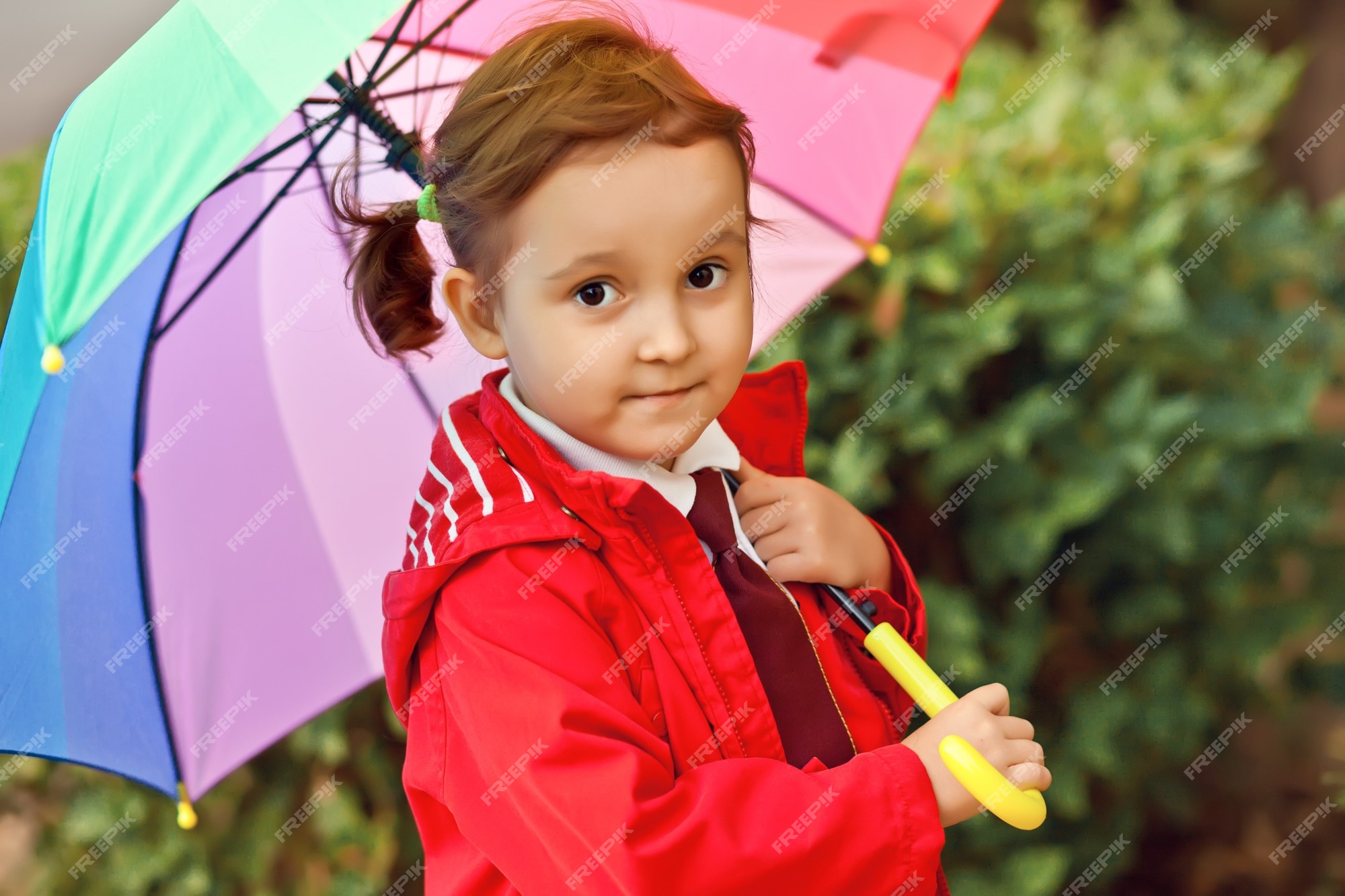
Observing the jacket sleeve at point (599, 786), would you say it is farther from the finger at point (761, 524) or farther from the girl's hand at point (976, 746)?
the finger at point (761, 524)

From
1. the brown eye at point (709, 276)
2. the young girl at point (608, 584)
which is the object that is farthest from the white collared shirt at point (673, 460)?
the brown eye at point (709, 276)

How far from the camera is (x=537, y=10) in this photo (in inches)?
66.7

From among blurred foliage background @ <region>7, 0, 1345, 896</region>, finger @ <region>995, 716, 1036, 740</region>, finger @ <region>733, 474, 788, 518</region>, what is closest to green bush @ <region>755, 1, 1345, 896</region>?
blurred foliage background @ <region>7, 0, 1345, 896</region>

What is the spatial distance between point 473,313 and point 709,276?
28 centimetres

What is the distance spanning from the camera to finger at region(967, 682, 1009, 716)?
1.47 meters

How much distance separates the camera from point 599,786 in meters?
1.26

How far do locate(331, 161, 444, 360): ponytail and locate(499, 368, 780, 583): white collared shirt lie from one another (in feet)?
0.63

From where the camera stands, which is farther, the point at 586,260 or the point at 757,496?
the point at 757,496

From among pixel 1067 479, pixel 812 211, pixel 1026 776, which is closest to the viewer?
pixel 1026 776

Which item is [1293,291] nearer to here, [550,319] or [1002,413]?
[1002,413]

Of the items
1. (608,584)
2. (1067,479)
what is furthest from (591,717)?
(1067,479)

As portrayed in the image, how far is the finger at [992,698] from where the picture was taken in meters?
1.47

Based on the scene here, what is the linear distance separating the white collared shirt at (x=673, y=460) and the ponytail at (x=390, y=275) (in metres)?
0.19

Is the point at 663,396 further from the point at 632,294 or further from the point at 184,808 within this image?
the point at 184,808
